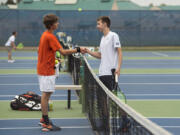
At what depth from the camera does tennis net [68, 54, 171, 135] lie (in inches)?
168

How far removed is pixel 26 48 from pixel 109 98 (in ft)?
92.0

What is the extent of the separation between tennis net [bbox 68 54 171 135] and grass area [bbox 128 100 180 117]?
1.63m

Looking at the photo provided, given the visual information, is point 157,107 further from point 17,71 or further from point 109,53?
point 17,71

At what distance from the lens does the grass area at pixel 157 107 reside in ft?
31.6

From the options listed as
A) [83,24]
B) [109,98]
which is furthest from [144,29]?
[109,98]

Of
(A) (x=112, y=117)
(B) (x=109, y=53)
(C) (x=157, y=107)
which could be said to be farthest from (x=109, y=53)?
(C) (x=157, y=107)

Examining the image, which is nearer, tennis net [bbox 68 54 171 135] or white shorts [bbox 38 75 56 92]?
tennis net [bbox 68 54 171 135]

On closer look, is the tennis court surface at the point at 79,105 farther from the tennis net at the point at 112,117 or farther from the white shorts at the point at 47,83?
the white shorts at the point at 47,83

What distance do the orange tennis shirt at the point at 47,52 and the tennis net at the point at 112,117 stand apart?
0.74m

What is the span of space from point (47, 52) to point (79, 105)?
128 inches

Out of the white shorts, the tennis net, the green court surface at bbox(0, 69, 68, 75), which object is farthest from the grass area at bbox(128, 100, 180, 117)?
the green court surface at bbox(0, 69, 68, 75)

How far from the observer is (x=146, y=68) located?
20609 mm

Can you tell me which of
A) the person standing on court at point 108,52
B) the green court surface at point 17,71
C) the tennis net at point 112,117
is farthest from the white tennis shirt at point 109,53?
the green court surface at point 17,71

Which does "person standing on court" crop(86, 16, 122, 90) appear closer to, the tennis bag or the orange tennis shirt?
the orange tennis shirt
